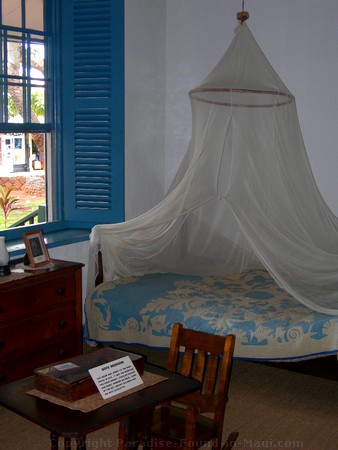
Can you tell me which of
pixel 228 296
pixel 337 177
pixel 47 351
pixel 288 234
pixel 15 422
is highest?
pixel 337 177

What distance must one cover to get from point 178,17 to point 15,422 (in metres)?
3.66

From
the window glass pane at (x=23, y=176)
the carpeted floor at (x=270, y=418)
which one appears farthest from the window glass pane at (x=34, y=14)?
the carpeted floor at (x=270, y=418)

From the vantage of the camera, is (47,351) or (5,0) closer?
(47,351)

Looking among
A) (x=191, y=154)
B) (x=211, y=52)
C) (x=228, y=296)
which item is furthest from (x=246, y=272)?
(x=211, y=52)

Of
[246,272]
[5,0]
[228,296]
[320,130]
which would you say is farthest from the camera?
[320,130]

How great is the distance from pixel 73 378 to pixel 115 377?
0.51ft

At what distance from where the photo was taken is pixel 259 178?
3973 mm

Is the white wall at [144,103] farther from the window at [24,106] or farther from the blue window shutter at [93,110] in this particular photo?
the window at [24,106]

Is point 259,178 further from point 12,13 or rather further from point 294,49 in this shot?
point 12,13

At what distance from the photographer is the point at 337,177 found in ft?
16.4

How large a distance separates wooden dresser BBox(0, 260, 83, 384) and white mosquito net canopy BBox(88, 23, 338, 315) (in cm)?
41

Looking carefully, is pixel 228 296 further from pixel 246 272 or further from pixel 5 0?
pixel 5 0

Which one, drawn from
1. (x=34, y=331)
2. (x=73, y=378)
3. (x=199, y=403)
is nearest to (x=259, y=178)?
(x=34, y=331)

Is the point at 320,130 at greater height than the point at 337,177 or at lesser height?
greater
